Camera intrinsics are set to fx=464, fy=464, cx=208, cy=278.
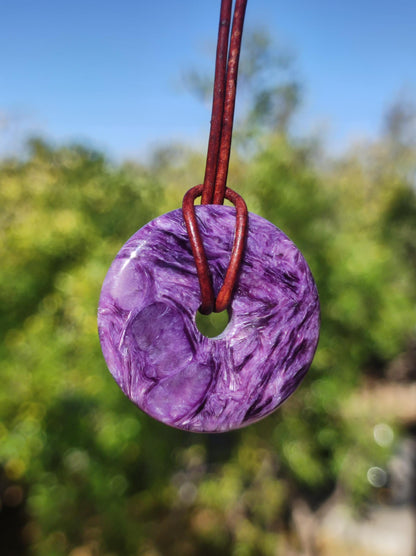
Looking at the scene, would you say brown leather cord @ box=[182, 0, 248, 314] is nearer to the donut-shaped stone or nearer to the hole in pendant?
the donut-shaped stone

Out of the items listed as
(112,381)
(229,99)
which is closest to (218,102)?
(229,99)

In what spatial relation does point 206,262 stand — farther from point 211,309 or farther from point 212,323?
point 212,323

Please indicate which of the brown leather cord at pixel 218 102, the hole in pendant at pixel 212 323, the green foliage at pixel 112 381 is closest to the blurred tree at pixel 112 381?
the green foliage at pixel 112 381

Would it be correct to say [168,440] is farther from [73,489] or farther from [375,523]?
[375,523]

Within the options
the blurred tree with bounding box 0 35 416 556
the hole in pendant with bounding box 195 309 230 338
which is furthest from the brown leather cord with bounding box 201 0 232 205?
the blurred tree with bounding box 0 35 416 556

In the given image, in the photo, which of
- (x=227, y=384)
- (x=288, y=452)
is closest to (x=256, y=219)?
(x=227, y=384)

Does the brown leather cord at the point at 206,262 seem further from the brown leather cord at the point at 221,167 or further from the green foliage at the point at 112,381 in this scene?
the green foliage at the point at 112,381

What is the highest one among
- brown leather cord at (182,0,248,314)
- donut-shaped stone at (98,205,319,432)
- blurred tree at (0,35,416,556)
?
brown leather cord at (182,0,248,314)
